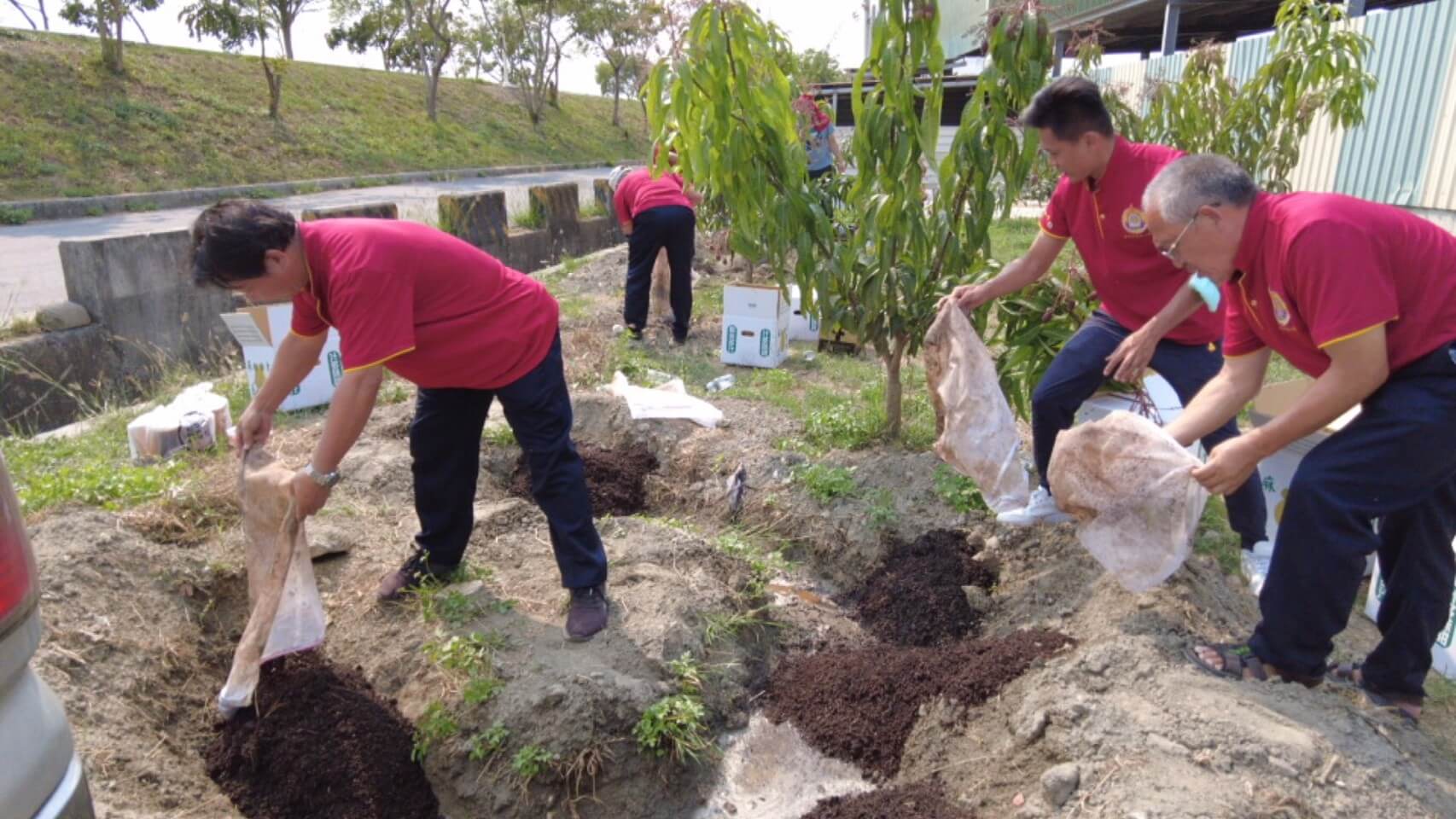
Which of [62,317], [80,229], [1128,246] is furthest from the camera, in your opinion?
[80,229]

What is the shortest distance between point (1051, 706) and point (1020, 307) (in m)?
2.21

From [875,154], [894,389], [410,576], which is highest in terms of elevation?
[875,154]

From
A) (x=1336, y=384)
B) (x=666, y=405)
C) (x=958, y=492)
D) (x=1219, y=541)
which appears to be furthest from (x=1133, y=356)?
(x=666, y=405)

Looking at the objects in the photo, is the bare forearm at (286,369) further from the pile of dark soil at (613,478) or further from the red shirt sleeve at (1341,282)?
the red shirt sleeve at (1341,282)

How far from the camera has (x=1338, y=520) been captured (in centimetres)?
231

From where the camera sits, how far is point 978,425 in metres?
3.32

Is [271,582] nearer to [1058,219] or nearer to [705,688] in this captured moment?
[705,688]

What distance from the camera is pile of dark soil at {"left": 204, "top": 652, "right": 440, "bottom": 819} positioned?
2.45m

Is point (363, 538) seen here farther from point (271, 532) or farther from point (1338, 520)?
point (1338, 520)

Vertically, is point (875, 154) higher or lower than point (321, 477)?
higher

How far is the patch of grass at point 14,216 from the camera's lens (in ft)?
38.5

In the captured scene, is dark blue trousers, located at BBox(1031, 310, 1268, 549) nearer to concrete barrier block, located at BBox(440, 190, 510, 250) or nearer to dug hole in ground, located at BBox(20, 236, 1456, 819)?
dug hole in ground, located at BBox(20, 236, 1456, 819)

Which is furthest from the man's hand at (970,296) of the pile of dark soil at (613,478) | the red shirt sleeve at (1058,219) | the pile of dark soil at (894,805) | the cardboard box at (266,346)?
the cardboard box at (266,346)

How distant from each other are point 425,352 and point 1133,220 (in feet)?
7.59
